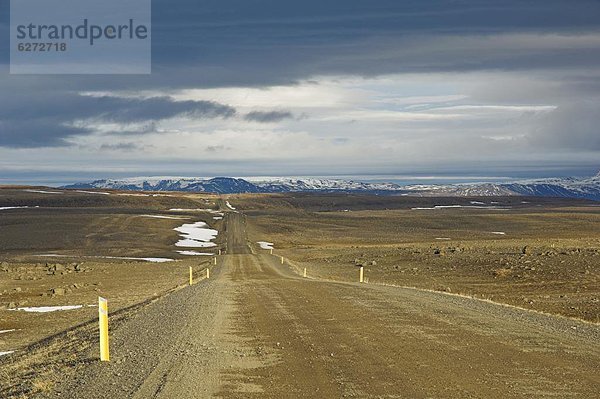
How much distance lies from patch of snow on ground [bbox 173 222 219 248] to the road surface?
61476 mm

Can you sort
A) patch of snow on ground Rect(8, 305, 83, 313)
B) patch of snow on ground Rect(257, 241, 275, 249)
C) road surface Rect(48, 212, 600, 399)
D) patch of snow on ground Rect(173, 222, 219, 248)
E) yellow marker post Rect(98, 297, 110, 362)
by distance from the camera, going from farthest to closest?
patch of snow on ground Rect(173, 222, 219, 248), patch of snow on ground Rect(257, 241, 275, 249), patch of snow on ground Rect(8, 305, 83, 313), yellow marker post Rect(98, 297, 110, 362), road surface Rect(48, 212, 600, 399)

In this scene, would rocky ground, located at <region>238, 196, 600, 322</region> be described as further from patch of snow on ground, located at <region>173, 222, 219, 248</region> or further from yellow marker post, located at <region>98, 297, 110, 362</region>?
yellow marker post, located at <region>98, 297, 110, 362</region>

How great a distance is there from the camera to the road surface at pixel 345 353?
1052 cm

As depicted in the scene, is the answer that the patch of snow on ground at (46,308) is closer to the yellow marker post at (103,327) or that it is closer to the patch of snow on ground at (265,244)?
the yellow marker post at (103,327)

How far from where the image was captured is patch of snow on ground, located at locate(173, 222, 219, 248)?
271 feet

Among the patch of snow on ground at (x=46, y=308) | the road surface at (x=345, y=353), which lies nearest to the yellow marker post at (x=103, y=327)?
the road surface at (x=345, y=353)

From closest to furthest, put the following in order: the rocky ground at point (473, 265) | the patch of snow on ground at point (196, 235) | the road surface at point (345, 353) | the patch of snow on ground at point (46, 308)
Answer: the road surface at point (345, 353), the patch of snow on ground at point (46, 308), the rocky ground at point (473, 265), the patch of snow on ground at point (196, 235)

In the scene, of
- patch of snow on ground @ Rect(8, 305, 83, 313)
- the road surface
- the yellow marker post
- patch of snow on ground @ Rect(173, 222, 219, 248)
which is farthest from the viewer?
patch of snow on ground @ Rect(173, 222, 219, 248)

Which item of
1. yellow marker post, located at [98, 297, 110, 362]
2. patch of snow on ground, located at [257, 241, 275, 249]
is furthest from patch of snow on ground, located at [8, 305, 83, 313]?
patch of snow on ground, located at [257, 241, 275, 249]

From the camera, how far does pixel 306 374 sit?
11.4 meters

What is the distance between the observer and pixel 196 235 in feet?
305

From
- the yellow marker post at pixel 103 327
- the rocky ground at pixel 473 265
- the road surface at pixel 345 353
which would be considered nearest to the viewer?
the road surface at pixel 345 353

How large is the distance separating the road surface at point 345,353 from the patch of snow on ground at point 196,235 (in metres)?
61.5

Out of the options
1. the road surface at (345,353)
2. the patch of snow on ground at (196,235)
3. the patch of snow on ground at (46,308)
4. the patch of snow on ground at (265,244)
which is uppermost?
the road surface at (345,353)
